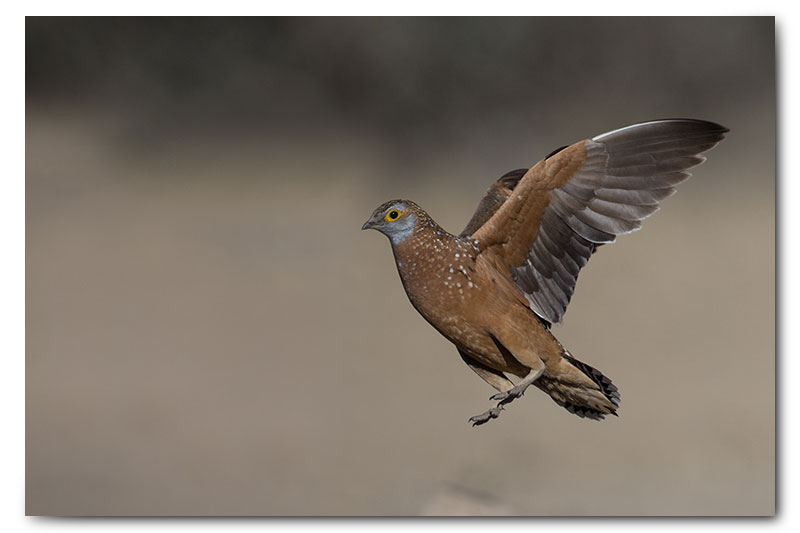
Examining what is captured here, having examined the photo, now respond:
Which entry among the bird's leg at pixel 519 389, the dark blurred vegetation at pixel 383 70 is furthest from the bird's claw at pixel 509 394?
the dark blurred vegetation at pixel 383 70

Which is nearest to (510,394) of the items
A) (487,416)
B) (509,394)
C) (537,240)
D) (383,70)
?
(509,394)

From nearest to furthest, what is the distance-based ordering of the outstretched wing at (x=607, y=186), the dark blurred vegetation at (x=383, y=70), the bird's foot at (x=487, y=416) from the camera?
the outstretched wing at (x=607, y=186) < the bird's foot at (x=487, y=416) < the dark blurred vegetation at (x=383, y=70)

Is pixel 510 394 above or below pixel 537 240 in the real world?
below

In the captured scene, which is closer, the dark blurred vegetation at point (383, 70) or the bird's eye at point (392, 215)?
the bird's eye at point (392, 215)

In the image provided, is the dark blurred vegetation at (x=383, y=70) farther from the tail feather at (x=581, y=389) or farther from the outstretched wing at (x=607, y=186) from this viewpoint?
the tail feather at (x=581, y=389)

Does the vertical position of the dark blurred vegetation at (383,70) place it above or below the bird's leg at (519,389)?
above

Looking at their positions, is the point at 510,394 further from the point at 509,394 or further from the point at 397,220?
the point at 397,220

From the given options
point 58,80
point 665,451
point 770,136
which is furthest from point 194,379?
point 770,136
